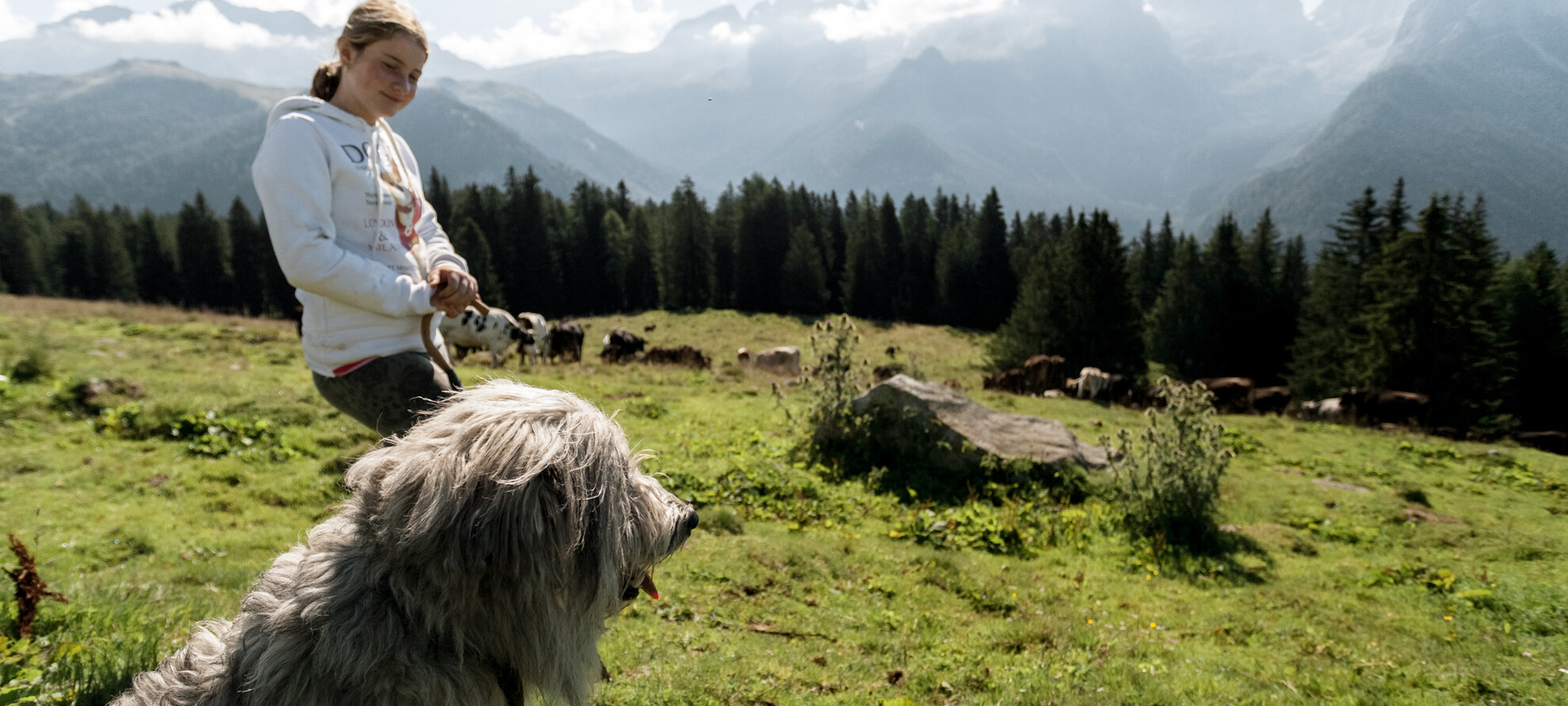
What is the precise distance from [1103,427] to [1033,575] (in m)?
8.80

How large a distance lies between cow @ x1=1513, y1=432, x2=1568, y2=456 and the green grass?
8.21m

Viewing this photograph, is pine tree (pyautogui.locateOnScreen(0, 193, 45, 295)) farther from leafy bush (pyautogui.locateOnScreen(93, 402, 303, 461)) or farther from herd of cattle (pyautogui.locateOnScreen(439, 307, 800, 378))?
leafy bush (pyautogui.locateOnScreen(93, 402, 303, 461))

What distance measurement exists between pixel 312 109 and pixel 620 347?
25495mm

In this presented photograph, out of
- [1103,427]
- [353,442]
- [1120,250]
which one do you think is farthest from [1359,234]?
[353,442]

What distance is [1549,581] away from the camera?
23.1 ft

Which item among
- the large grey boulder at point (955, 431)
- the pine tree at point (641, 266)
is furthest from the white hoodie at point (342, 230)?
the pine tree at point (641, 266)

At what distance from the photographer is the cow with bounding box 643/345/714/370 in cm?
2641

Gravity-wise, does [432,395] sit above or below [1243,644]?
above

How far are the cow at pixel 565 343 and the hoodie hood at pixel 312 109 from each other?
75.8ft

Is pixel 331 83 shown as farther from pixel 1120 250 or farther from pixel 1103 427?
pixel 1120 250

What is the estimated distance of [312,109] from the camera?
117 inches

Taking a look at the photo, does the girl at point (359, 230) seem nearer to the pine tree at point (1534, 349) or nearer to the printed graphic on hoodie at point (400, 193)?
the printed graphic on hoodie at point (400, 193)

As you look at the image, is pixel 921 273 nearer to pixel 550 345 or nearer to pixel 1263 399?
pixel 1263 399

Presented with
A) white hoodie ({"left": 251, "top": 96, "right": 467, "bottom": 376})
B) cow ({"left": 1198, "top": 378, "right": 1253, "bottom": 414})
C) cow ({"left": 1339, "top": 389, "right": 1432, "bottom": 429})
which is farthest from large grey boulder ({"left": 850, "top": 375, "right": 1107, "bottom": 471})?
cow ({"left": 1198, "top": 378, "right": 1253, "bottom": 414})
